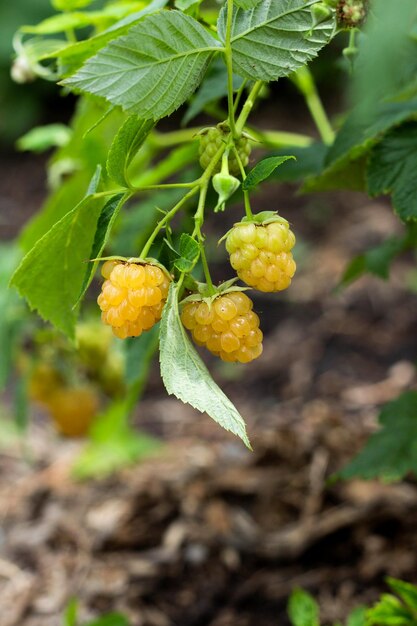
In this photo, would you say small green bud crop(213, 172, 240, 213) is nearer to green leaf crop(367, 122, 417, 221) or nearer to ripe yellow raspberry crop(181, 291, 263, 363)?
ripe yellow raspberry crop(181, 291, 263, 363)

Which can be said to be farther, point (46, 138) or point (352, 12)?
point (46, 138)

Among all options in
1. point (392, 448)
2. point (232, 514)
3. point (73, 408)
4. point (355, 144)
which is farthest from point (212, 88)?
point (73, 408)

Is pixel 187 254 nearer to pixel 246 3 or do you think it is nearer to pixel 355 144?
pixel 246 3

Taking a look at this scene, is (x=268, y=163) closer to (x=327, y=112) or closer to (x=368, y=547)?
(x=368, y=547)

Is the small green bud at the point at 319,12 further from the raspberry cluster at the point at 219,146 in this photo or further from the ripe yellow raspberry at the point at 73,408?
the ripe yellow raspberry at the point at 73,408

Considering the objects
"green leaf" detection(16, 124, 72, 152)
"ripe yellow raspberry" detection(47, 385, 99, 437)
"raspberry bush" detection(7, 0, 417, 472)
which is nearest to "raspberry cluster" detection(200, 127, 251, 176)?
"raspberry bush" detection(7, 0, 417, 472)

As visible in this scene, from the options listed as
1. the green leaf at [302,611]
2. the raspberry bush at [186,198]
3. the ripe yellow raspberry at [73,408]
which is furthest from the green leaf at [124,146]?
the ripe yellow raspberry at [73,408]
